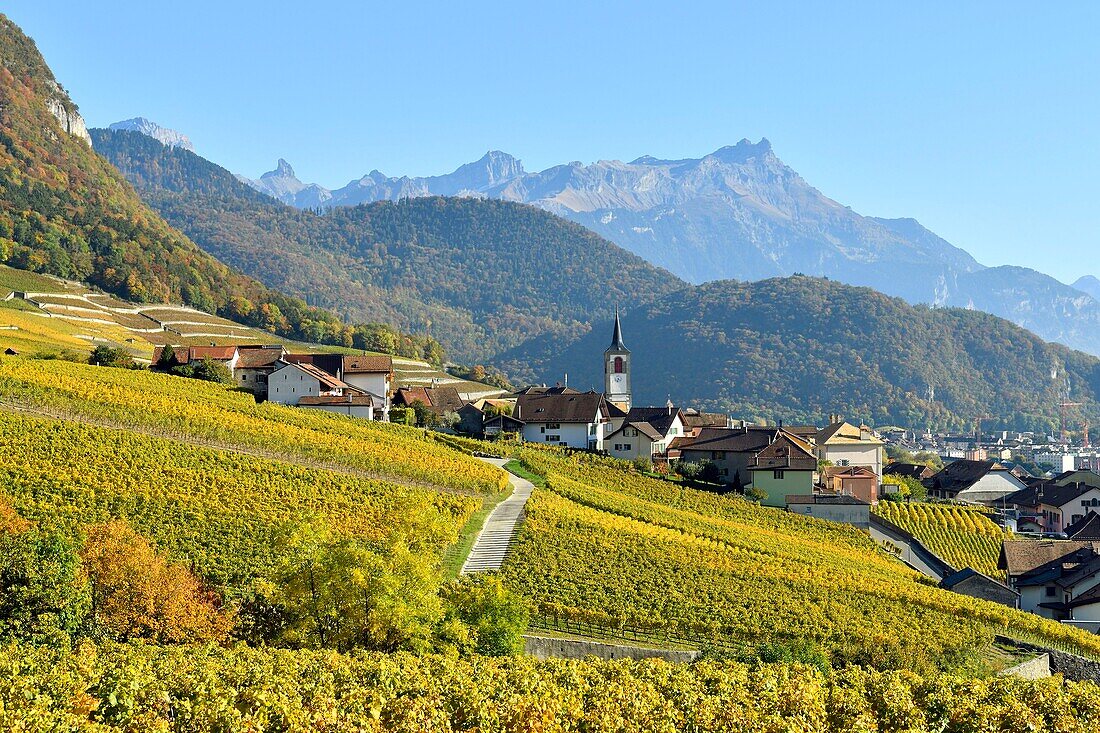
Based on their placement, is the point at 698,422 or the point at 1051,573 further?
the point at 698,422

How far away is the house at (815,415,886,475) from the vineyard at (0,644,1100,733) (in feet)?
200

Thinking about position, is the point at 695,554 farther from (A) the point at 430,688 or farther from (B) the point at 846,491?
(B) the point at 846,491

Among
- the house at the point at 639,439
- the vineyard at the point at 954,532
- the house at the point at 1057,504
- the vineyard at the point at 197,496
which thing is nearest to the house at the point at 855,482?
the vineyard at the point at 954,532

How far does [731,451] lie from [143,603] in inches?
1961

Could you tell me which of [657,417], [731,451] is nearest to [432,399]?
[657,417]

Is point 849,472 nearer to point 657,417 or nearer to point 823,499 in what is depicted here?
point 823,499

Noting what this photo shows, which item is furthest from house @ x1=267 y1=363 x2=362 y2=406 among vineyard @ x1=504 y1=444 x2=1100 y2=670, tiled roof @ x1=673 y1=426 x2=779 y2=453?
tiled roof @ x1=673 y1=426 x2=779 y2=453

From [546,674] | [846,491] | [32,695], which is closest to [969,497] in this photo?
[846,491]

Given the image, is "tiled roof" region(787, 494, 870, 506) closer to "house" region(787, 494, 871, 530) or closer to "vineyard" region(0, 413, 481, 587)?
"house" region(787, 494, 871, 530)

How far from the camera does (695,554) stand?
1585 inches

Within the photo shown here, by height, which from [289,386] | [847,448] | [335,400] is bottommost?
[847,448]

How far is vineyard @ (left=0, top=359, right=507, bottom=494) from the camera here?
44.3 meters

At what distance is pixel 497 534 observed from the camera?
3894 centimetres

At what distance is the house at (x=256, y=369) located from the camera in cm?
6869
